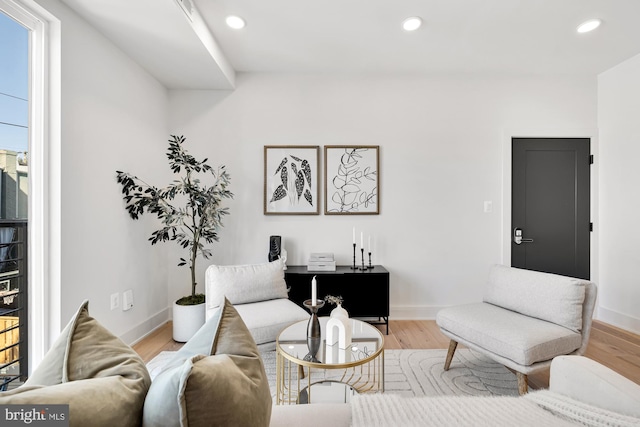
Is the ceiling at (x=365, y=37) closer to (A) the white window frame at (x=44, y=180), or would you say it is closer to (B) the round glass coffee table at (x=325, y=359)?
(A) the white window frame at (x=44, y=180)

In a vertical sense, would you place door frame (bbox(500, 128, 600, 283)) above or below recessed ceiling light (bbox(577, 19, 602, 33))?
below

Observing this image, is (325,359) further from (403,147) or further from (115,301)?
(403,147)

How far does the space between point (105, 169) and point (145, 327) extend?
1.46m

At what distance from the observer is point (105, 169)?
2.31 metres

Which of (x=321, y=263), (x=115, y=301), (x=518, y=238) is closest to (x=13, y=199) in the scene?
(x=115, y=301)

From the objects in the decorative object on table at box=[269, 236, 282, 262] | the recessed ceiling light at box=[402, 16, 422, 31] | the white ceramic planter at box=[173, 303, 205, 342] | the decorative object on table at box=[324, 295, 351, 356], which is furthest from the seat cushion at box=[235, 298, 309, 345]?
the recessed ceiling light at box=[402, 16, 422, 31]

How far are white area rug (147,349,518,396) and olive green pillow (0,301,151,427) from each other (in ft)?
4.76

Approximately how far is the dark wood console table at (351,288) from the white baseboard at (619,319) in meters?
2.30

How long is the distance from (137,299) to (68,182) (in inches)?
47.8

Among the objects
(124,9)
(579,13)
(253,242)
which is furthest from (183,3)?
(579,13)

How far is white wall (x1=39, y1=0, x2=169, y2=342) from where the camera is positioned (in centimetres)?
197

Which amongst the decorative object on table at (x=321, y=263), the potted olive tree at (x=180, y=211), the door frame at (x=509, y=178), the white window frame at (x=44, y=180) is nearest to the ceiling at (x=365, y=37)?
the white window frame at (x=44, y=180)

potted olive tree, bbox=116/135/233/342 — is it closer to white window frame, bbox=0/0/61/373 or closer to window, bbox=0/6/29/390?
white window frame, bbox=0/0/61/373

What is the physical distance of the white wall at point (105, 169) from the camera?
197cm
